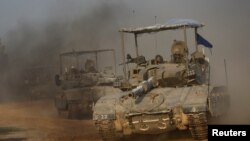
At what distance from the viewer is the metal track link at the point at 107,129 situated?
1338 cm

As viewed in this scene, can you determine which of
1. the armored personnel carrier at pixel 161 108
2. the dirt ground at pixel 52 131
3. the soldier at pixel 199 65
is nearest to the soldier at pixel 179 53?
the soldier at pixel 199 65

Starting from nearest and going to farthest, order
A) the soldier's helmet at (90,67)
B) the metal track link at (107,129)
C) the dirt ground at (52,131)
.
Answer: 1. the metal track link at (107,129)
2. the dirt ground at (52,131)
3. the soldier's helmet at (90,67)

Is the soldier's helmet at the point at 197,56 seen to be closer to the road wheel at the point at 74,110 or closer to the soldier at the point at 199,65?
the soldier at the point at 199,65

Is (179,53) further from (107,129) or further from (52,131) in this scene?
(52,131)

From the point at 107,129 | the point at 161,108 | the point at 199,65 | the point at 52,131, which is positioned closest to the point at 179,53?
the point at 199,65

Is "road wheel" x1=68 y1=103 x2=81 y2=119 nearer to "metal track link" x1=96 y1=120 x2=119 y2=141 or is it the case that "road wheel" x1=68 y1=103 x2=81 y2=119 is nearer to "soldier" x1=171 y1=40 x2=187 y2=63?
"soldier" x1=171 y1=40 x2=187 y2=63

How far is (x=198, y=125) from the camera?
12602mm

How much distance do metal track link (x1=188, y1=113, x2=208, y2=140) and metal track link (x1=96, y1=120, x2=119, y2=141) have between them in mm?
1973

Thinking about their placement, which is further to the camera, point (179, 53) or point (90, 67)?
point (90, 67)

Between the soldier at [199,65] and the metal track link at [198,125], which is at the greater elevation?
the soldier at [199,65]

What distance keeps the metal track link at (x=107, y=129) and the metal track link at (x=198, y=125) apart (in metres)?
1.97

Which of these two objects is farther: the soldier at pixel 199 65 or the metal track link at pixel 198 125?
the soldier at pixel 199 65

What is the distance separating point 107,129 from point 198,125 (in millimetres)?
2304

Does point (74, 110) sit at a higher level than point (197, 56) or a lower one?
lower
